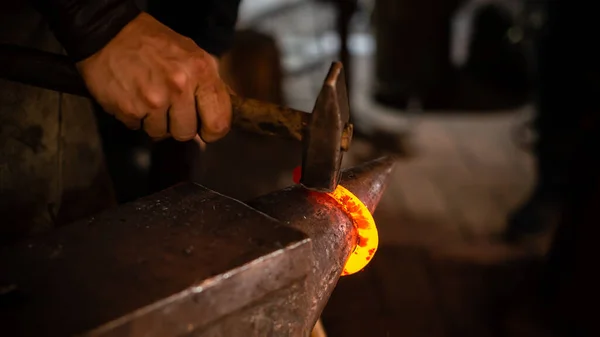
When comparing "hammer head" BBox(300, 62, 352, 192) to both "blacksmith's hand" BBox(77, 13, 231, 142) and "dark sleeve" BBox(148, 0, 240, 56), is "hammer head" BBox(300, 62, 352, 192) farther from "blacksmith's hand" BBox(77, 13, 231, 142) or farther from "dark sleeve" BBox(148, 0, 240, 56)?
"dark sleeve" BBox(148, 0, 240, 56)

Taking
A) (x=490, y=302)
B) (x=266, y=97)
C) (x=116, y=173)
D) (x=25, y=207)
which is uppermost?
(x=25, y=207)

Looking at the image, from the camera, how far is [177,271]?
1.76 feet

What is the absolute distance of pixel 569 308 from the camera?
170cm

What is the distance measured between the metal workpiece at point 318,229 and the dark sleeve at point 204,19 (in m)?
0.45

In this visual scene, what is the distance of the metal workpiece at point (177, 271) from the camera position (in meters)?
0.49

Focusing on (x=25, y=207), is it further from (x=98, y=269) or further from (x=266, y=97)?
(x=266, y=97)

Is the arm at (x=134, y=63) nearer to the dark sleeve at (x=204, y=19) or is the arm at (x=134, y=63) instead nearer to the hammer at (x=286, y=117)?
the hammer at (x=286, y=117)

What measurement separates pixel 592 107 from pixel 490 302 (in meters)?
0.66

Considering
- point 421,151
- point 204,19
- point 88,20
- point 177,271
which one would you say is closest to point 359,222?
point 177,271

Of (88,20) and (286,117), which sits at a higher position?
(88,20)

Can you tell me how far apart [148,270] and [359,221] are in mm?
271

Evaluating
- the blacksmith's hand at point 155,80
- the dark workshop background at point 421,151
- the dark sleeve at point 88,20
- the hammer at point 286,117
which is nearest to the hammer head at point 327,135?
A: the hammer at point 286,117

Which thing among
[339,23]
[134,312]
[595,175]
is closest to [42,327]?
[134,312]

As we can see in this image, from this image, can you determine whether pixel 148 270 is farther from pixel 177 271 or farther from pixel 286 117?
pixel 286 117
